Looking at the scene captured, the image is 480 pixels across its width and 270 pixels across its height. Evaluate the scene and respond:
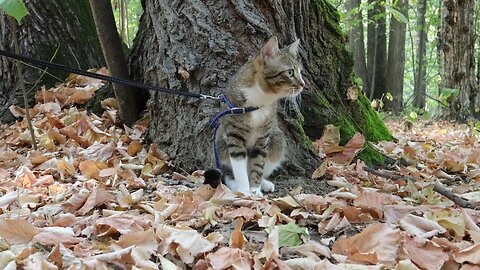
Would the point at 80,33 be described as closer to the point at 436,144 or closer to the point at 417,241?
the point at 436,144

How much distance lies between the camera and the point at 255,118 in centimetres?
320

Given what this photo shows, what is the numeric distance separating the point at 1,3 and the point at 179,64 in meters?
1.42

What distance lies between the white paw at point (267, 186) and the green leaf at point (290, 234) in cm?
99

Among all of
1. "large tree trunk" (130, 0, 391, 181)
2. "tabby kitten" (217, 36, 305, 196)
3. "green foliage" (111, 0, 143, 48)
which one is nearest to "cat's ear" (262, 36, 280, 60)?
"tabby kitten" (217, 36, 305, 196)

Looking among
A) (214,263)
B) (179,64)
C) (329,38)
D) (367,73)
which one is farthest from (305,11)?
(367,73)

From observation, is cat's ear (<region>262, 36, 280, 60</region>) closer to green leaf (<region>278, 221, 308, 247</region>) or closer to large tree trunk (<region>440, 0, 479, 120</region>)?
green leaf (<region>278, 221, 308, 247</region>)

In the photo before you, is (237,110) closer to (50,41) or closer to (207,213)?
(207,213)

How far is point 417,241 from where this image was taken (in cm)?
201

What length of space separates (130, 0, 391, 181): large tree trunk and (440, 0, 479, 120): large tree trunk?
5.23 metres

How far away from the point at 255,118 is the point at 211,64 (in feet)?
1.72

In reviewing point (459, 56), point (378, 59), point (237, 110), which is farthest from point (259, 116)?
point (378, 59)

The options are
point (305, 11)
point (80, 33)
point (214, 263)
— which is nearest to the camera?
point (214, 263)

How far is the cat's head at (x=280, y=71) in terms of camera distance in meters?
3.19

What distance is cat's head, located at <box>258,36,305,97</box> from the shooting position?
10.5 ft
